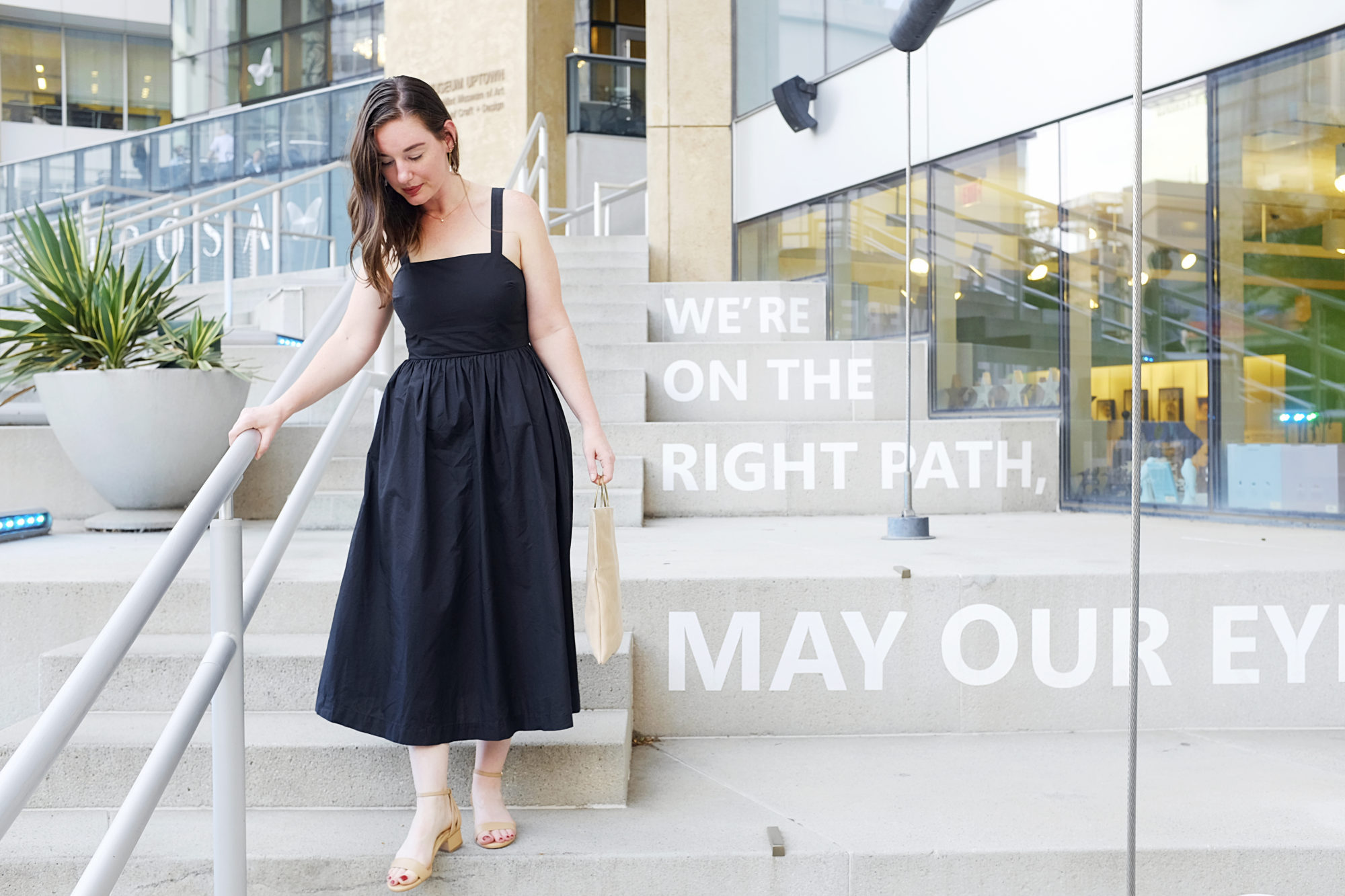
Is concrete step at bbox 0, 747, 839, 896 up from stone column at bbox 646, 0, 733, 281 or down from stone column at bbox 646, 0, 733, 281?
down

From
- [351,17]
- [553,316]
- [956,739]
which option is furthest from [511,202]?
[351,17]

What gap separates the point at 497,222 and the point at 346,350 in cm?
37

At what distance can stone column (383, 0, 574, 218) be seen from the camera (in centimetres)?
983

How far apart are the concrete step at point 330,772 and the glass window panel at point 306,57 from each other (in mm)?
16289

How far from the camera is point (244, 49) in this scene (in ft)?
56.9

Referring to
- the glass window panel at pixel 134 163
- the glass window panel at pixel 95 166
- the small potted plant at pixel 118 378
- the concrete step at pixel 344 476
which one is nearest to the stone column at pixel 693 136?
the concrete step at pixel 344 476

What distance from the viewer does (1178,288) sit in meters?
4.34

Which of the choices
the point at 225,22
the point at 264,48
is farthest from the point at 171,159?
the point at 225,22

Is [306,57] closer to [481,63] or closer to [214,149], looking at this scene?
[214,149]

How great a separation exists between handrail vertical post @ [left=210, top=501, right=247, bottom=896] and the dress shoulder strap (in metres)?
0.65

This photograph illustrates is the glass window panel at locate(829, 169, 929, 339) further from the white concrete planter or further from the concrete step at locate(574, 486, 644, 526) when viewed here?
the white concrete planter

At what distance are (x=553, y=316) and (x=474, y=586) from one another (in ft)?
1.70

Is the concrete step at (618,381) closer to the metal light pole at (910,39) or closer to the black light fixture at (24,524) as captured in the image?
the metal light pole at (910,39)

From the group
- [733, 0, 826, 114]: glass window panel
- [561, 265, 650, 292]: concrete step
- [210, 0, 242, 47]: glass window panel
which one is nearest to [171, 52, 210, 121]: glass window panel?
[210, 0, 242, 47]: glass window panel
